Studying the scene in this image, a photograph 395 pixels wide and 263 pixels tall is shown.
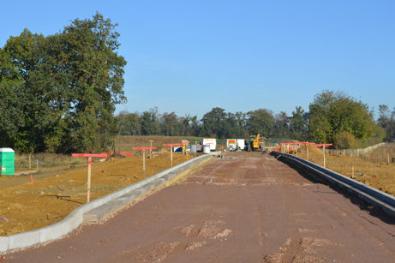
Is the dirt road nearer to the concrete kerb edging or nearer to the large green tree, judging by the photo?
the concrete kerb edging

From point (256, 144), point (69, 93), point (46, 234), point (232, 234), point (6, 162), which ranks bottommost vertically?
point (232, 234)

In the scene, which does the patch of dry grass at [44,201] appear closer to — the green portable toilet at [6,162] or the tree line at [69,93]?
the green portable toilet at [6,162]

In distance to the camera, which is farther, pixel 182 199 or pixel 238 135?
pixel 238 135

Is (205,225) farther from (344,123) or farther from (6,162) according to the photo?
(344,123)

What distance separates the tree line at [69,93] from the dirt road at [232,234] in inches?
1790

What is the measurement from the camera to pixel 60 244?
10.5 meters

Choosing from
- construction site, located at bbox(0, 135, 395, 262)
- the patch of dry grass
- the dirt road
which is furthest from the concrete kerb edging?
the patch of dry grass

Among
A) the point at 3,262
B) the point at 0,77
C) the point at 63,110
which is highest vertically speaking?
the point at 0,77

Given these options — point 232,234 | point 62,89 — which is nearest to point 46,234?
point 232,234

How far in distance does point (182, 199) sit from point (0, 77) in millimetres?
56832

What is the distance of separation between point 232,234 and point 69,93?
53.2m

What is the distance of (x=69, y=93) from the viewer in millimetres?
62312

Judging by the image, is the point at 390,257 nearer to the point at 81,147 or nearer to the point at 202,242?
the point at 202,242

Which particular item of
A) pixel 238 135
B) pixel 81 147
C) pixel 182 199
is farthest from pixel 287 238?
pixel 238 135
